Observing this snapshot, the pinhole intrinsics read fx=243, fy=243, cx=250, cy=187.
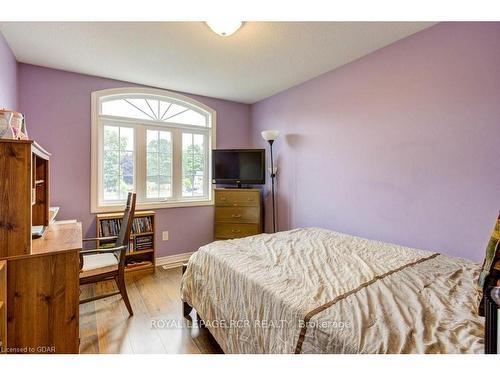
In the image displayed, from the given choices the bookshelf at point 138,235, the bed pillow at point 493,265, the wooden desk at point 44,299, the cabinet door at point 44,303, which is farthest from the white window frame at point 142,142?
the bed pillow at point 493,265

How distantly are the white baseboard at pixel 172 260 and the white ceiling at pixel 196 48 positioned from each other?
2344mm

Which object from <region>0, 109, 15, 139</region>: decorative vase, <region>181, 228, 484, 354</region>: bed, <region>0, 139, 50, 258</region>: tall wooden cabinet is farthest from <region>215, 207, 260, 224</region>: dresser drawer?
<region>0, 109, 15, 139</region>: decorative vase

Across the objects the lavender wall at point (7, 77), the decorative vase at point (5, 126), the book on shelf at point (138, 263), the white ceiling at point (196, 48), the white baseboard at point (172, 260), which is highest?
the white ceiling at point (196, 48)

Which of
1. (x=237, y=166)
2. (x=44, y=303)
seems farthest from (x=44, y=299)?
(x=237, y=166)

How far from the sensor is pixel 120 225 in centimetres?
293

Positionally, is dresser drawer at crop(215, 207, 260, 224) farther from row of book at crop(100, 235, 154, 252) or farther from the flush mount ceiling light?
the flush mount ceiling light

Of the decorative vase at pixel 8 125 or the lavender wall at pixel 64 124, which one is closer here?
the decorative vase at pixel 8 125

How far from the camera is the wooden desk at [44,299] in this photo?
1.26 m

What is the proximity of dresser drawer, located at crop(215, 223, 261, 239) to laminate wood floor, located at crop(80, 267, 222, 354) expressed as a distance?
1.05 m

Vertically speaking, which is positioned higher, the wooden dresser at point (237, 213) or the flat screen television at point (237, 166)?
the flat screen television at point (237, 166)

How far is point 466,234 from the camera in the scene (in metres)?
1.80

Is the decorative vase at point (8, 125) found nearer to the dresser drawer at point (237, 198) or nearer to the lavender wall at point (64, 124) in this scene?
the lavender wall at point (64, 124)

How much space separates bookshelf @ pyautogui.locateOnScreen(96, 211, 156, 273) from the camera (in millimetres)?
2889

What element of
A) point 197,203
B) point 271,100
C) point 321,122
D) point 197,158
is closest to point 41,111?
point 197,158
